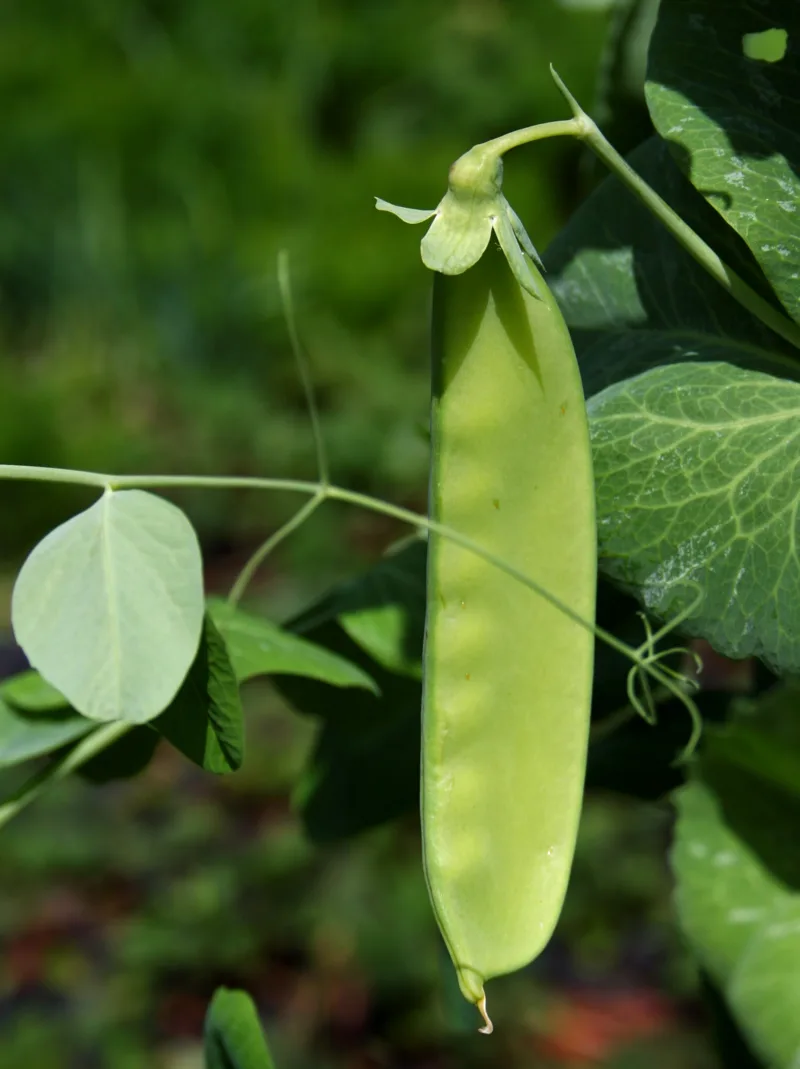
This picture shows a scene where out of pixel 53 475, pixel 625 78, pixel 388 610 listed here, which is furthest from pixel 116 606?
pixel 625 78

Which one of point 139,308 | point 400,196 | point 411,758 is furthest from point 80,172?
point 411,758

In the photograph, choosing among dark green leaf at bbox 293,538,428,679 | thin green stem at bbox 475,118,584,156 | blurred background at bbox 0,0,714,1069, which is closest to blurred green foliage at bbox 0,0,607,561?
blurred background at bbox 0,0,714,1069

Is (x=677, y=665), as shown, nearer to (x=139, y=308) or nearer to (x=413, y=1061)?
(x=413, y=1061)

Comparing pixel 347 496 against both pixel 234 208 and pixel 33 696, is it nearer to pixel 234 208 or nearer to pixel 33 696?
pixel 33 696

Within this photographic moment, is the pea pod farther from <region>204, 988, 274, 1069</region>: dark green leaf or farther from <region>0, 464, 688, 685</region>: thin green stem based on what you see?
<region>204, 988, 274, 1069</region>: dark green leaf

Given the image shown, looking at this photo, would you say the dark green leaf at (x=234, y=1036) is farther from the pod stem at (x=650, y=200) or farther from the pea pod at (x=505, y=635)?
the pod stem at (x=650, y=200)

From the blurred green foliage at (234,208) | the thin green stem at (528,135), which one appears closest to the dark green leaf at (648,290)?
the thin green stem at (528,135)
